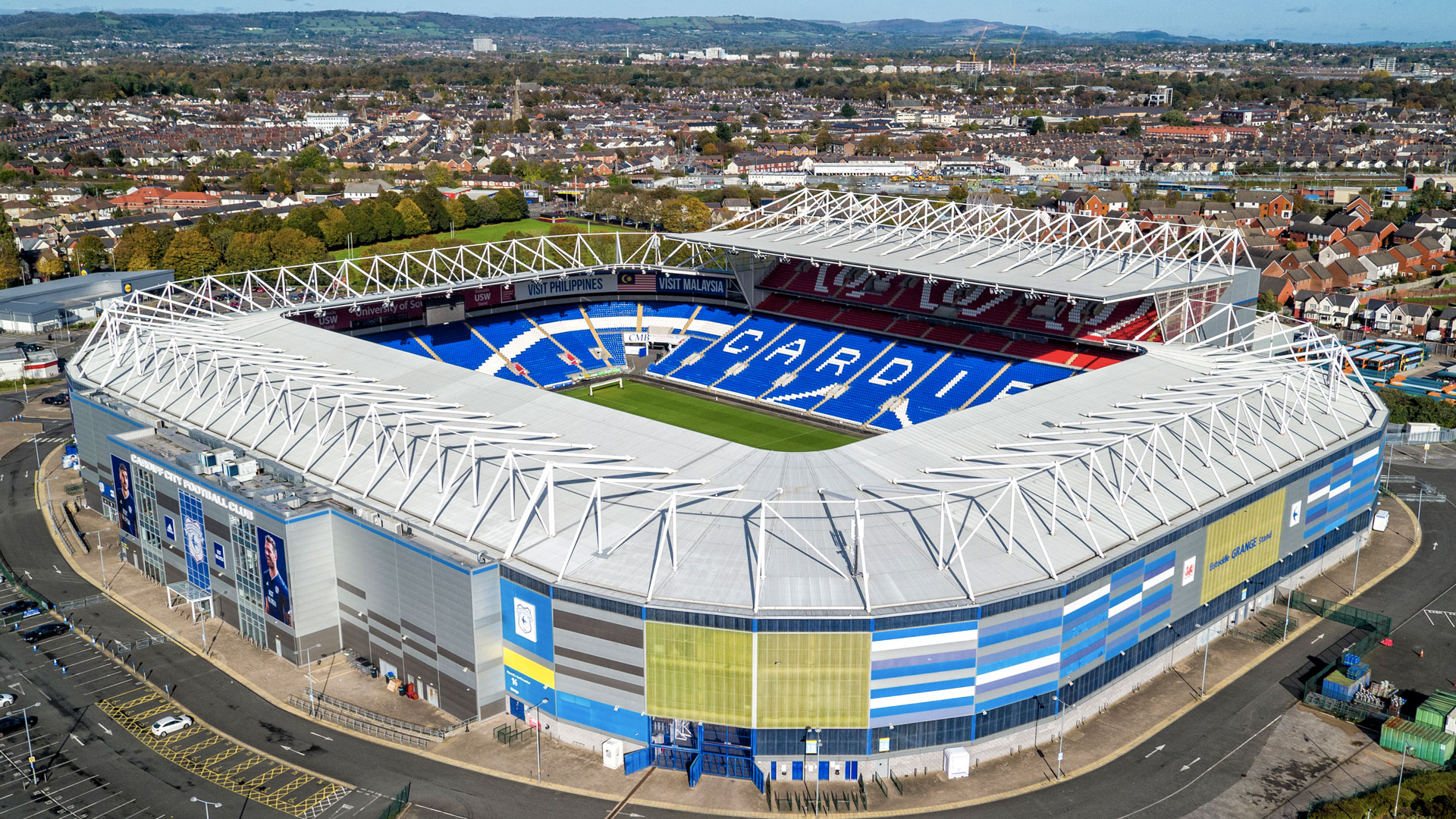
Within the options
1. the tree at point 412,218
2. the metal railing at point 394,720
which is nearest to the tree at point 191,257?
the tree at point 412,218

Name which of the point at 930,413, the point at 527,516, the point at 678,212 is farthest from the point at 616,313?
the point at 527,516

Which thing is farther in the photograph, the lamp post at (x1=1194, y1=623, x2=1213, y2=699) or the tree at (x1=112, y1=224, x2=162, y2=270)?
the tree at (x1=112, y1=224, x2=162, y2=270)

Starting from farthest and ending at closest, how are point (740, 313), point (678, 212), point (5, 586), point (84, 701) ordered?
1. point (678, 212)
2. point (740, 313)
3. point (5, 586)
4. point (84, 701)

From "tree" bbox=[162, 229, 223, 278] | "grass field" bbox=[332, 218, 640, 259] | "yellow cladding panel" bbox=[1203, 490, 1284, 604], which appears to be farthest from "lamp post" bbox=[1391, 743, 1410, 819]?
"tree" bbox=[162, 229, 223, 278]

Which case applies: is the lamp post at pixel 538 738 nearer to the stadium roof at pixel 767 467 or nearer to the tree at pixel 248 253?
the stadium roof at pixel 767 467

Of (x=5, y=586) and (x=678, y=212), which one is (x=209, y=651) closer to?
(x=5, y=586)

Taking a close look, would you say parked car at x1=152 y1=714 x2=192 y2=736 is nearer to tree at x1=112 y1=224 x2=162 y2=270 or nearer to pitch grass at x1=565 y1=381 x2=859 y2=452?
pitch grass at x1=565 y1=381 x2=859 y2=452
